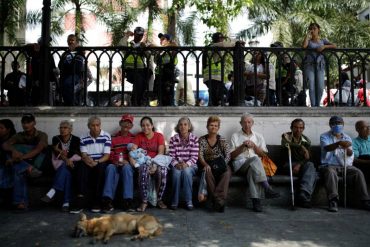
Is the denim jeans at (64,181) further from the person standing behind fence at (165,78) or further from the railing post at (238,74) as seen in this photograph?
the railing post at (238,74)

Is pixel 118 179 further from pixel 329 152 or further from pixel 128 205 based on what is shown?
pixel 329 152

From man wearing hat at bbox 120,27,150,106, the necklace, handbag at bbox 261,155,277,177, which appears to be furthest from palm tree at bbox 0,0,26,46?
handbag at bbox 261,155,277,177

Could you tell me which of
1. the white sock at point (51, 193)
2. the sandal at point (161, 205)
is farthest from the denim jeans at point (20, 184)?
the sandal at point (161, 205)

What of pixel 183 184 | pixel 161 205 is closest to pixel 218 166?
pixel 183 184

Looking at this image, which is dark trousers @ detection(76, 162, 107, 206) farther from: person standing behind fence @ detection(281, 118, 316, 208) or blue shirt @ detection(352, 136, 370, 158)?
blue shirt @ detection(352, 136, 370, 158)

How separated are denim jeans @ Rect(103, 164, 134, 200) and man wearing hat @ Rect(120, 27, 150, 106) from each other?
6.95 feet

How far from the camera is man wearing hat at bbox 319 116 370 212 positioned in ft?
22.0

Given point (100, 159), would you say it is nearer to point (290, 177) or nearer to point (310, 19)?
point (290, 177)

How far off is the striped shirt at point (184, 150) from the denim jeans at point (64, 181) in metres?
1.71

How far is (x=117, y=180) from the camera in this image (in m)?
6.62

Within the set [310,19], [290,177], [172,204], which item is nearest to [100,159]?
[172,204]

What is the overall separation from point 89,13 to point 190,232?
16.2 meters

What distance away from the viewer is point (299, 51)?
844cm

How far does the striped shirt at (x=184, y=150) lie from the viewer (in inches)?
274
